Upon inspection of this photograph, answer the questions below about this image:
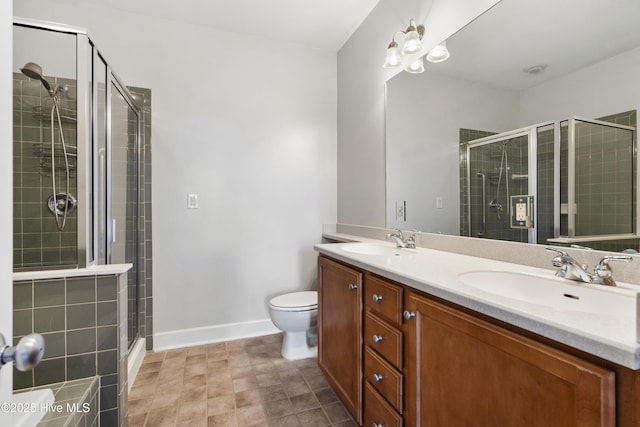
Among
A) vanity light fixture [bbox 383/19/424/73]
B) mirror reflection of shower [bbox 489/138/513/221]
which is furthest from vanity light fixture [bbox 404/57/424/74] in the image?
mirror reflection of shower [bbox 489/138/513/221]

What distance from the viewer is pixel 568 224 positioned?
1019 mm

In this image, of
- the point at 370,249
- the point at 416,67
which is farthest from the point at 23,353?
the point at 416,67

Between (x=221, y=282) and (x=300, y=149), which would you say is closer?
(x=221, y=282)

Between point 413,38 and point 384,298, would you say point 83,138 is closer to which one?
point 384,298

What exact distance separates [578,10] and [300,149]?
1.90 m

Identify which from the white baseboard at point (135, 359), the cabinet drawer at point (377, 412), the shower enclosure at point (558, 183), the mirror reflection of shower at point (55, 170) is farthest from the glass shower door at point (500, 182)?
the white baseboard at point (135, 359)

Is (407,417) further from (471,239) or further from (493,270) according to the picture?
(471,239)

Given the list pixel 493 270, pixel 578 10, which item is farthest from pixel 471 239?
pixel 578 10

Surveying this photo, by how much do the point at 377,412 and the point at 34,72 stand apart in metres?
2.57

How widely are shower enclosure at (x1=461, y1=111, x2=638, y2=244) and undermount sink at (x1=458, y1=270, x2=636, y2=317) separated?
24cm

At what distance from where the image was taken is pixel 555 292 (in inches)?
34.6

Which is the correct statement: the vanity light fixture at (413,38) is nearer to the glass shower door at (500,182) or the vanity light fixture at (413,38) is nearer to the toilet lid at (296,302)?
the glass shower door at (500,182)

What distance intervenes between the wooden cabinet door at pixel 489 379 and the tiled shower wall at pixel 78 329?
1.22m

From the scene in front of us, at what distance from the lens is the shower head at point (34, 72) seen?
1.65 metres
